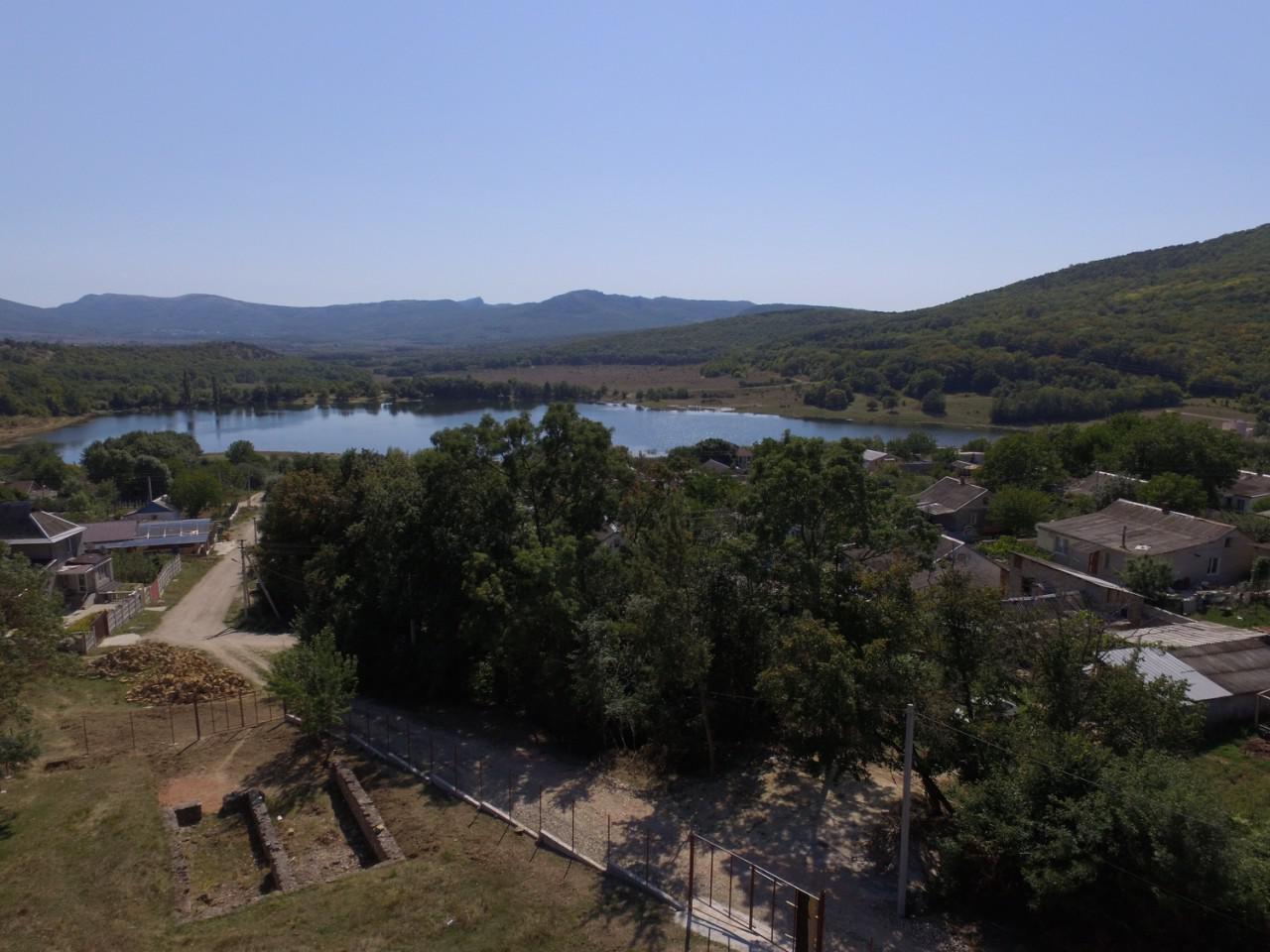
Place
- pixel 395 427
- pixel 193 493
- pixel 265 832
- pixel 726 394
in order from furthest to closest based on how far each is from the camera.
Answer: pixel 726 394, pixel 395 427, pixel 193 493, pixel 265 832

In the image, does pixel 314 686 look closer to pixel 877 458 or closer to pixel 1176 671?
pixel 1176 671

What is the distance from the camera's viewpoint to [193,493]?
47688 millimetres

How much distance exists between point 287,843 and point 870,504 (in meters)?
11.9

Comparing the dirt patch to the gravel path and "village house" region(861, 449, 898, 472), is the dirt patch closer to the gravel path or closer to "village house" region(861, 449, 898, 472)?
the gravel path

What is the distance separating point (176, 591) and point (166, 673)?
39.7 ft

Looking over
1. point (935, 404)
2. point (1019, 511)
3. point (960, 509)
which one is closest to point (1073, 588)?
point (1019, 511)

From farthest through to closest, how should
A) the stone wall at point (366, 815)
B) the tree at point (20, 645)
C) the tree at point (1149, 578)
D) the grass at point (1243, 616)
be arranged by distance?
the tree at point (1149, 578), the grass at point (1243, 616), the tree at point (20, 645), the stone wall at point (366, 815)

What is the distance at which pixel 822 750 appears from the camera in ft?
41.8

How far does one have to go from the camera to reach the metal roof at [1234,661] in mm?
17862

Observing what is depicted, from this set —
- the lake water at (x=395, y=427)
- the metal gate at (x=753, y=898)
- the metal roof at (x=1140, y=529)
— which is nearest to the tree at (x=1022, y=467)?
the metal roof at (x=1140, y=529)

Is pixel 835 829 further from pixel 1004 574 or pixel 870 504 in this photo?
pixel 1004 574

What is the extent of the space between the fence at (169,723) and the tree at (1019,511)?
3053cm

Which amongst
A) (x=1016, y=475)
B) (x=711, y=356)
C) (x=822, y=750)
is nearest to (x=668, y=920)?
(x=822, y=750)

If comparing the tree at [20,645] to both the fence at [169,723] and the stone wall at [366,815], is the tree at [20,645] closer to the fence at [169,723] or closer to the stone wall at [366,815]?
the fence at [169,723]
